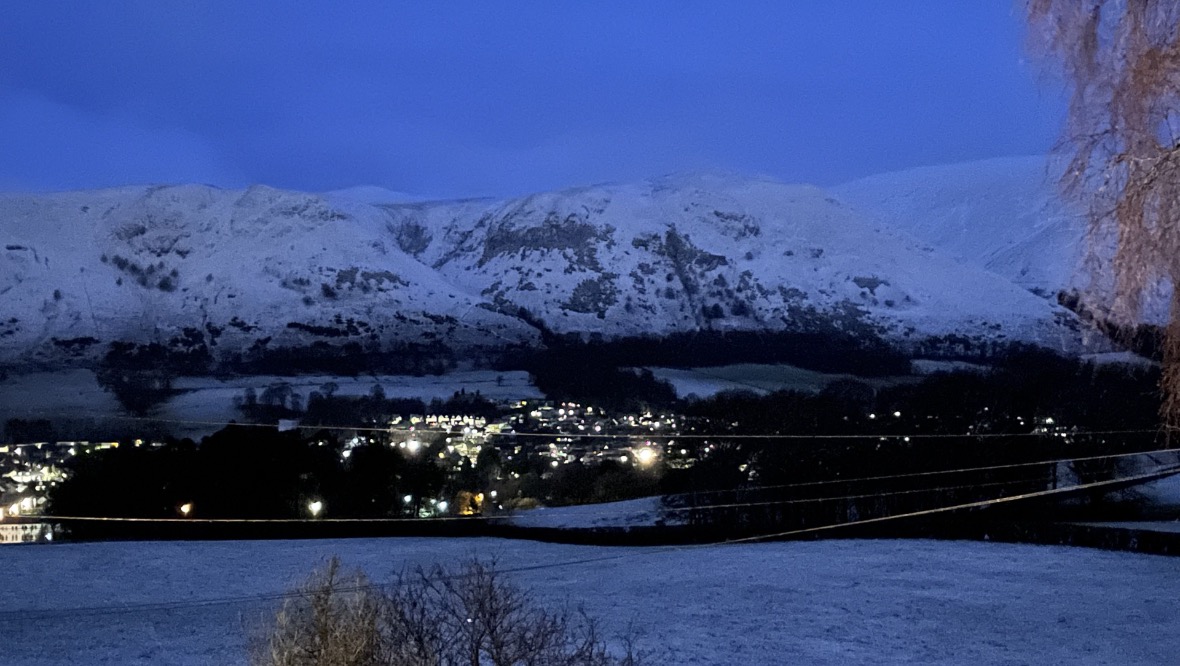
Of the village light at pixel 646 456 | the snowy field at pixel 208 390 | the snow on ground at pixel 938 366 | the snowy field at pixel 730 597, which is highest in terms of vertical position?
the snow on ground at pixel 938 366

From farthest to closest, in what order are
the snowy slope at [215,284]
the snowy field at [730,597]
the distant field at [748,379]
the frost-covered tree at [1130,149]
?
the snowy slope at [215,284]
the distant field at [748,379]
the snowy field at [730,597]
the frost-covered tree at [1130,149]

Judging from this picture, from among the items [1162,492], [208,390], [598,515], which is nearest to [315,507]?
[598,515]

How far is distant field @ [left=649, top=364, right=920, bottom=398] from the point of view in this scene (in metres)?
32.0

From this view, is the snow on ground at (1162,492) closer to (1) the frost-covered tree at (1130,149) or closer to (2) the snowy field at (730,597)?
(2) the snowy field at (730,597)

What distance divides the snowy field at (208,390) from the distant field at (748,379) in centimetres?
586

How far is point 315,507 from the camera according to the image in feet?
80.2

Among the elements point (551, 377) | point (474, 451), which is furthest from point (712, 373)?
point (474, 451)

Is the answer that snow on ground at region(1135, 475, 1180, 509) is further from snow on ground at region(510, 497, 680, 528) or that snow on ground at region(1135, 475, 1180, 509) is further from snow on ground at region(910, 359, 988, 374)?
snow on ground at region(910, 359, 988, 374)

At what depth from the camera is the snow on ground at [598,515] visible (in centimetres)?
2058

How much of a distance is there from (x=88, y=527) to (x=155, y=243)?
74.4 metres

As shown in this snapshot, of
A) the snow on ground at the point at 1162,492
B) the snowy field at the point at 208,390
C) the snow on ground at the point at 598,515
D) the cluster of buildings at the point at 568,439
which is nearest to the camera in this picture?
the snow on ground at the point at 1162,492

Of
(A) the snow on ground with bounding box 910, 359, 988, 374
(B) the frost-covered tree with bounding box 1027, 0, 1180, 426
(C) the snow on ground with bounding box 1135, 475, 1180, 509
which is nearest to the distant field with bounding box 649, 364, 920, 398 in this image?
(A) the snow on ground with bounding box 910, 359, 988, 374

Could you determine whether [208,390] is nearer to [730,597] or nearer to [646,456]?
[646,456]

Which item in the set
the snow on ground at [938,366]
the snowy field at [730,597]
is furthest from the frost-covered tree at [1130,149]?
the snow on ground at [938,366]
